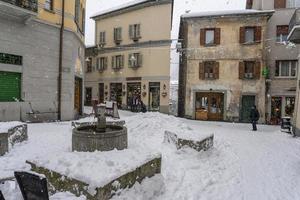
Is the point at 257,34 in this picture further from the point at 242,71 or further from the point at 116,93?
the point at 116,93

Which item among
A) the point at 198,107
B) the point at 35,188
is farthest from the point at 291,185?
the point at 198,107

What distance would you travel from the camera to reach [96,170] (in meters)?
5.18

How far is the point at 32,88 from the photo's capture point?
17.5 metres

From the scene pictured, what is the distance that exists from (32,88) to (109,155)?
42.9ft

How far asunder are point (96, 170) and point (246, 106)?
2280 centimetres

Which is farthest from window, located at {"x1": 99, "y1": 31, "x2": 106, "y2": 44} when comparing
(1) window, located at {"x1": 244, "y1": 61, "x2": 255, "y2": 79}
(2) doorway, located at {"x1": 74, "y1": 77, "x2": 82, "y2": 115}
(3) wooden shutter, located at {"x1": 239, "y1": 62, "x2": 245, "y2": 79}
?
(1) window, located at {"x1": 244, "y1": 61, "x2": 255, "y2": 79}

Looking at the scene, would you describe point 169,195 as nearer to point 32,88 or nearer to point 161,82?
point 32,88

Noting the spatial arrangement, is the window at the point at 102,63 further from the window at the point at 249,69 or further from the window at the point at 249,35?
the window at the point at 249,35

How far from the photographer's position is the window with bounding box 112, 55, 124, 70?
1305 inches

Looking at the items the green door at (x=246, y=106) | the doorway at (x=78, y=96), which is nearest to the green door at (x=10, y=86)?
the doorway at (x=78, y=96)

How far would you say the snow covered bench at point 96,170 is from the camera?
4.82 metres

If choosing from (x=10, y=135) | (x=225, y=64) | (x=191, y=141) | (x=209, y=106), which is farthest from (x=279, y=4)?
(x=10, y=135)

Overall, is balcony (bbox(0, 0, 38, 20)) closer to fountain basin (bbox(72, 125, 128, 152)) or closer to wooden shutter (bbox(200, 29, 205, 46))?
fountain basin (bbox(72, 125, 128, 152))

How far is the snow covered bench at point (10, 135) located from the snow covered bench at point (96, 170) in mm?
3545
